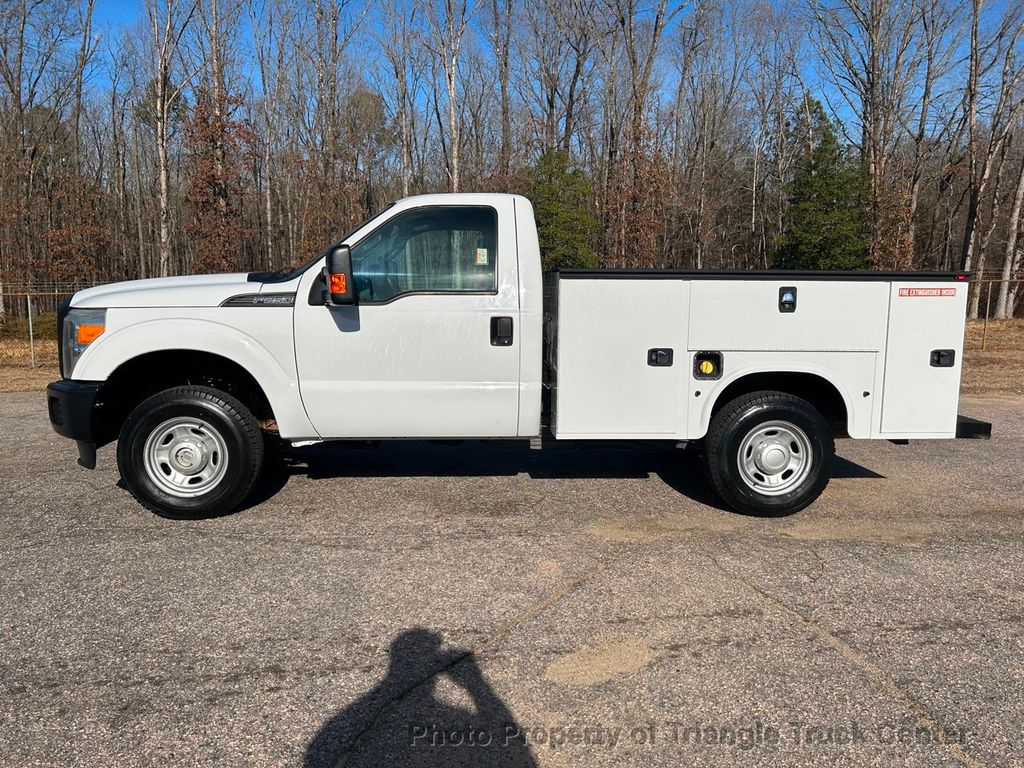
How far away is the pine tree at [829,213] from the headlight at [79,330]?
2457cm

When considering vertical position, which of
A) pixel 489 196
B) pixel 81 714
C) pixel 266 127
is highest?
pixel 266 127

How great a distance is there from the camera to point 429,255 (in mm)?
5047

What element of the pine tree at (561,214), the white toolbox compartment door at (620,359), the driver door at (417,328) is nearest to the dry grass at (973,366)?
the white toolbox compartment door at (620,359)

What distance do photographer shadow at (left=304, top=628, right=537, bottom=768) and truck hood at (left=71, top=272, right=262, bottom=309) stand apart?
2.89 meters

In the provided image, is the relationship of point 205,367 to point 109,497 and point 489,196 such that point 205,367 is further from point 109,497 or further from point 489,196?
point 489,196

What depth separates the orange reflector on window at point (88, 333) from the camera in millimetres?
4961

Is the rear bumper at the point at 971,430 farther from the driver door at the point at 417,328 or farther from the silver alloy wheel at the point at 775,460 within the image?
the driver door at the point at 417,328

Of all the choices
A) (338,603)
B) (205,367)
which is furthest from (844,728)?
(205,367)

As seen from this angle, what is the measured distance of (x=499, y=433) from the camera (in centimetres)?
520

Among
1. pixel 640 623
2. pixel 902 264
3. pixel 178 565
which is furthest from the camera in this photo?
pixel 902 264

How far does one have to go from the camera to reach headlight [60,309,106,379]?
4961 mm

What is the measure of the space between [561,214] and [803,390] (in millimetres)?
15231

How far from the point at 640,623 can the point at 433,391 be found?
7.11 feet

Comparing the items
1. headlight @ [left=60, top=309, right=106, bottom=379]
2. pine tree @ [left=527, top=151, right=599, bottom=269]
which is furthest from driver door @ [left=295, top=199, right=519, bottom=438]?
pine tree @ [left=527, top=151, right=599, bottom=269]
